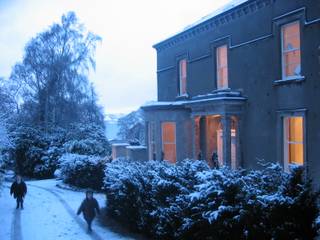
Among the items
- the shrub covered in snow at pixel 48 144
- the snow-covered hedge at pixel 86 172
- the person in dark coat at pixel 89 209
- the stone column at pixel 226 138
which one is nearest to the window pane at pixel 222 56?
the stone column at pixel 226 138

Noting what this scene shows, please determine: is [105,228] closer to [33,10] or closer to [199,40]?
[199,40]

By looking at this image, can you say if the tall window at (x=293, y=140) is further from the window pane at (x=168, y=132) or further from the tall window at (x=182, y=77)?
the tall window at (x=182, y=77)

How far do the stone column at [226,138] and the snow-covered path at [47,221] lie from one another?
5531 mm

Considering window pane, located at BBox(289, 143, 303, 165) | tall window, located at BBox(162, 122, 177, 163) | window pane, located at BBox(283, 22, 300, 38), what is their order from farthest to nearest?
1. tall window, located at BBox(162, 122, 177, 163)
2. window pane, located at BBox(289, 143, 303, 165)
3. window pane, located at BBox(283, 22, 300, 38)

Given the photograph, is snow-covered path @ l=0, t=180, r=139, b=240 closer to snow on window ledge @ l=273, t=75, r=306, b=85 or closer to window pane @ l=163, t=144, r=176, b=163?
window pane @ l=163, t=144, r=176, b=163

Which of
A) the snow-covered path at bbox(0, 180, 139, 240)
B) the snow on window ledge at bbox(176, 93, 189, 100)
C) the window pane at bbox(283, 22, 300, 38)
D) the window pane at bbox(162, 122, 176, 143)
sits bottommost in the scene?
the snow-covered path at bbox(0, 180, 139, 240)

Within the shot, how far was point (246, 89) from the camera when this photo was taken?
17016mm

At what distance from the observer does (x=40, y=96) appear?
127 ft

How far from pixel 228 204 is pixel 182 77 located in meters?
14.9

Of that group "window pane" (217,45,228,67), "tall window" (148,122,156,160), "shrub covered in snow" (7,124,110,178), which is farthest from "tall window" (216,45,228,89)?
"shrub covered in snow" (7,124,110,178)

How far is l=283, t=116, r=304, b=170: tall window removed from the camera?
14.7m

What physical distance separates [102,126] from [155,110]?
786 inches

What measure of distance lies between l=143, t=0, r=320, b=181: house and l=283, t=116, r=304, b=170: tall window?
0.12 feet

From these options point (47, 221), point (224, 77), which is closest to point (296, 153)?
point (224, 77)
